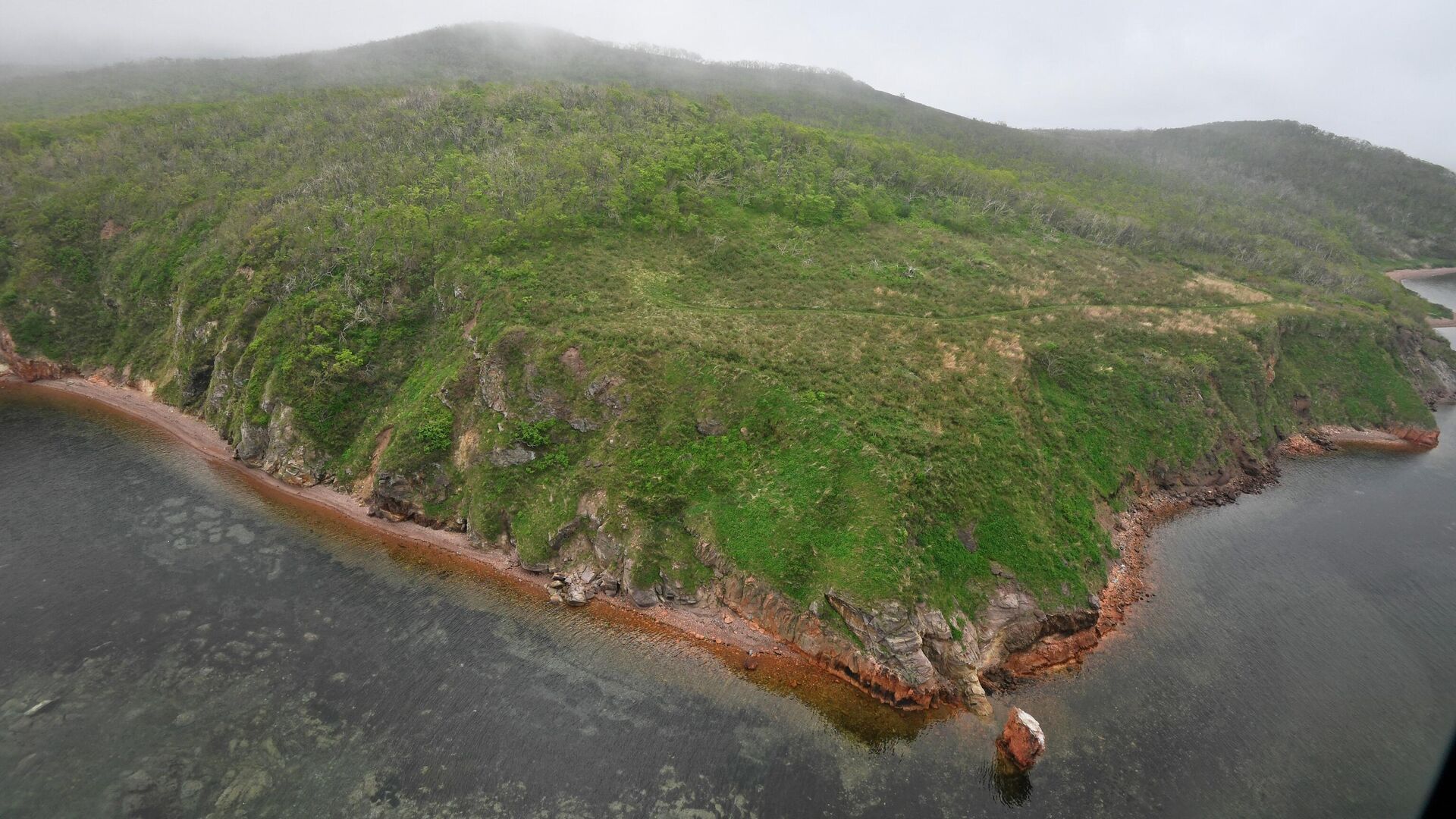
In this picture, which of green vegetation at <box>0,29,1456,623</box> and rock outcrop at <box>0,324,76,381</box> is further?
rock outcrop at <box>0,324,76,381</box>

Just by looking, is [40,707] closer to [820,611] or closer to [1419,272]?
[820,611]

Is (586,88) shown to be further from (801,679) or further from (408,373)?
(801,679)

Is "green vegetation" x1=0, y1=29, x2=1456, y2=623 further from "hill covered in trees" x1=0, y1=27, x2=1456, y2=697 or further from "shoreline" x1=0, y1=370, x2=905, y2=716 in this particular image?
"shoreline" x1=0, y1=370, x2=905, y2=716

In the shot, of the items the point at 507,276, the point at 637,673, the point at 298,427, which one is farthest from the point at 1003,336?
the point at 298,427

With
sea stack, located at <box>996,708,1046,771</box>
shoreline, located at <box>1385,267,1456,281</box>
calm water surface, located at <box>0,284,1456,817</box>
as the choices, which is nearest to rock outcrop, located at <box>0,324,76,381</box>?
calm water surface, located at <box>0,284,1456,817</box>

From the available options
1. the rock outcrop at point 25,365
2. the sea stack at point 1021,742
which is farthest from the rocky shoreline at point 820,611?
the rock outcrop at point 25,365

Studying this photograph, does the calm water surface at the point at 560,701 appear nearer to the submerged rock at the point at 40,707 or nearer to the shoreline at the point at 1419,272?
the submerged rock at the point at 40,707

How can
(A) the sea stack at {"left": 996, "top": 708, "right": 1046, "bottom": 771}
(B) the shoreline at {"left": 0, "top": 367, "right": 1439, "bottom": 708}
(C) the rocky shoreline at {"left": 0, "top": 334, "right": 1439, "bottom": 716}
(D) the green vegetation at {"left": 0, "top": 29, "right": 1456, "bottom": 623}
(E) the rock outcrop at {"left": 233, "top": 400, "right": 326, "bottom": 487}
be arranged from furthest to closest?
(E) the rock outcrop at {"left": 233, "top": 400, "right": 326, "bottom": 487} → (D) the green vegetation at {"left": 0, "top": 29, "right": 1456, "bottom": 623} → (B) the shoreline at {"left": 0, "top": 367, "right": 1439, "bottom": 708} → (C) the rocky shoreline at {"left": 0, "top": 334, "right": 1439, "bottom": 716} → (A) the sea stack at {"left": 996, "top": 708, "right": 1046, "bottom": 771}

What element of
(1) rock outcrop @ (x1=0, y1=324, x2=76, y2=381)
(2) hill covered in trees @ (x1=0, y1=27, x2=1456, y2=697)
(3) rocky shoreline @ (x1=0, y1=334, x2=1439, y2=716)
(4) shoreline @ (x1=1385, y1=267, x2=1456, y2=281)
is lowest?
(1) rock outcrop @ (x1=0, y1=324, x2=76, y2=381)
